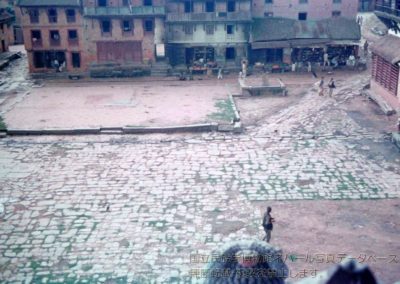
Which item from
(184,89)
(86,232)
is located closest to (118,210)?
(86,232)

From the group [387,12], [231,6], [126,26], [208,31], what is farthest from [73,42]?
[387,12]

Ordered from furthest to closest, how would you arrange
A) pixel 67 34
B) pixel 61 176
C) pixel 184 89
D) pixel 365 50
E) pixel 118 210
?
1. pixel 365 50
2. pixel 67 34
3. pixel 184 89
4. pixel 61 176
5. pixel 118 210

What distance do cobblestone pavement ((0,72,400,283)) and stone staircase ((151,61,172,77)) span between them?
15.5m

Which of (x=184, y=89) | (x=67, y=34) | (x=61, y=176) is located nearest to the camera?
(x=61, y=176)

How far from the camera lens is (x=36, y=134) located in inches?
1130

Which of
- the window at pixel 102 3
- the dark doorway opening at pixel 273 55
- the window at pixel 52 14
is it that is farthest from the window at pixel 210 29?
the window at pixel 52 14

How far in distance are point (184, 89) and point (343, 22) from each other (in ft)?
55.3

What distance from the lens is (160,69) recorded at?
43.0 meters

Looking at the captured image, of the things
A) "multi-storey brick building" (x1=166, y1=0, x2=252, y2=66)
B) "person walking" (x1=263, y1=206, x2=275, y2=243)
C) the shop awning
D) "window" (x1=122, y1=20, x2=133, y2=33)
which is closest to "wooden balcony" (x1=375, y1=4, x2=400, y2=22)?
the shop awning

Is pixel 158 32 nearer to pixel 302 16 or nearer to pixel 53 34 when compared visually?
pixel 53 34

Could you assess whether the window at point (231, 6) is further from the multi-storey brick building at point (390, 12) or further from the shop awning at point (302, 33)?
the multi-storey brick building at point (390, 12)

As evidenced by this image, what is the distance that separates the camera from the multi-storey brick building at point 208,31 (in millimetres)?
42344

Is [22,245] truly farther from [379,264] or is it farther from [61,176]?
[379,264]

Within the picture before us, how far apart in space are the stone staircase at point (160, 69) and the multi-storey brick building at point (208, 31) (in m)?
1.14
